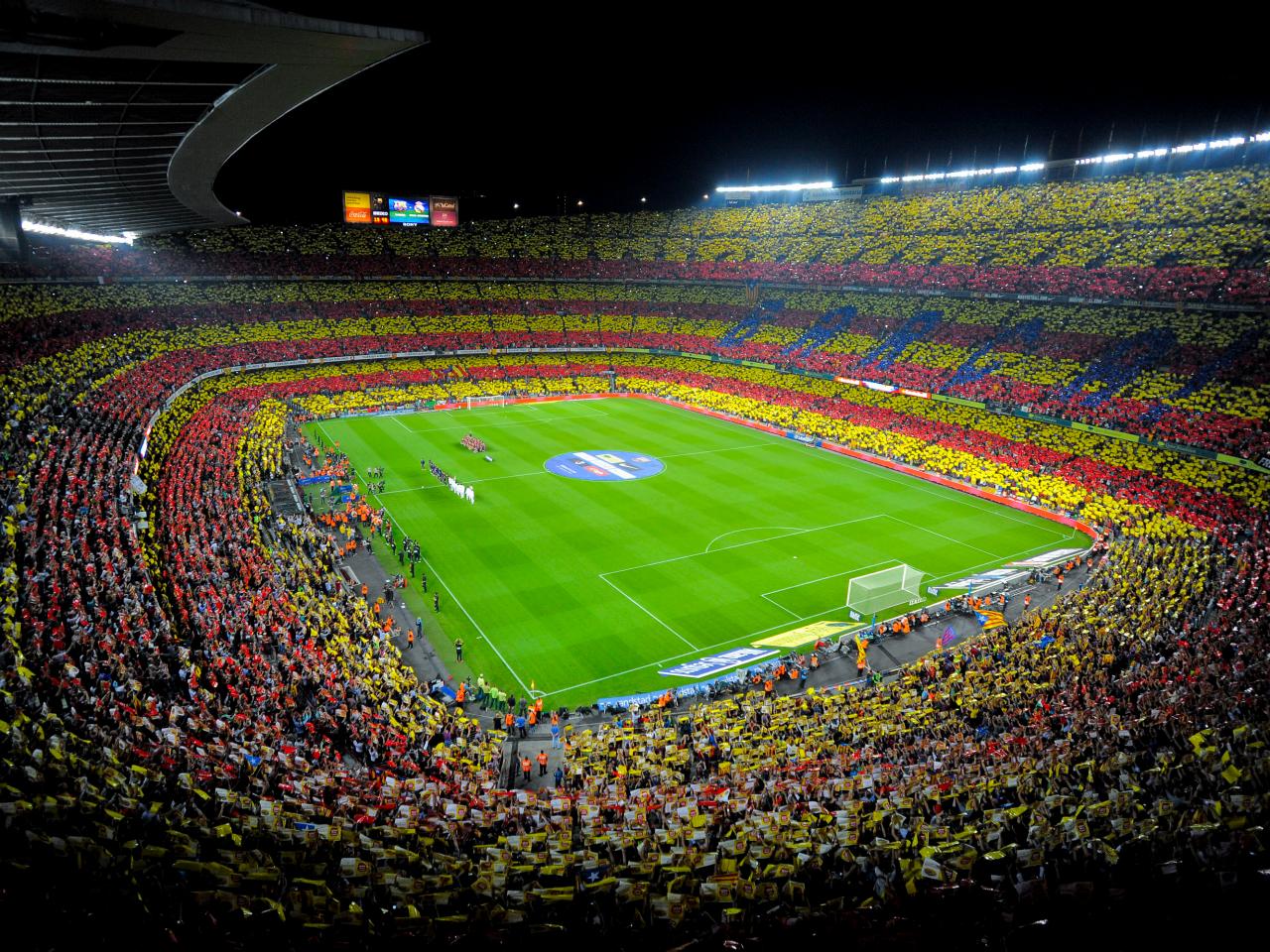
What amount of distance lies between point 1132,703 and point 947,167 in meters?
68.8

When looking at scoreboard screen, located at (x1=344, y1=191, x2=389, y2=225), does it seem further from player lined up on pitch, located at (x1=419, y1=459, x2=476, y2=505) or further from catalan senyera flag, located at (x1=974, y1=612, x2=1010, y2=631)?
catalan senyera flag, located at (x1=974, y1=612, x2=1010, y2=631)

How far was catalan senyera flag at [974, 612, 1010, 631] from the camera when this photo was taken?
24327 mm

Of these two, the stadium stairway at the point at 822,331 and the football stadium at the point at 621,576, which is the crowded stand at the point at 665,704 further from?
the stadium stairway at the point at 822,331

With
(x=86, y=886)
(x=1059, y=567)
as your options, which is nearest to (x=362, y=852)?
(x=86, y=886)

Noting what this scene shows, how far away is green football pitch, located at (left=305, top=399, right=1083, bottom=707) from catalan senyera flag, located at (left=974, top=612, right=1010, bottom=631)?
345cm

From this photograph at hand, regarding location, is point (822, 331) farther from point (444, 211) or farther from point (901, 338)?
point (444, 211)

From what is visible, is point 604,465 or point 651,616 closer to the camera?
point 651,616

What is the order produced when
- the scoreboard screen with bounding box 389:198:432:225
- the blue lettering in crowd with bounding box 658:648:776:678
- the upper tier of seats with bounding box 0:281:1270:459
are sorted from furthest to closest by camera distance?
the scoreboard screen with bounding box 389:198:432:225
the upper tier of seats with bounding box 0:281:1270:459
the blue lettering in crowd with bounding box 658:648:776:678

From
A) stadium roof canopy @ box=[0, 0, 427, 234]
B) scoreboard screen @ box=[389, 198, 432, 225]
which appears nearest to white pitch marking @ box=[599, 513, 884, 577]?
stadium roof canopy @ box=[0, 0, 427, 234]

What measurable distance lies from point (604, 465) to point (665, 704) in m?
25.9

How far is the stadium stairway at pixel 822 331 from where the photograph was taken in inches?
2530

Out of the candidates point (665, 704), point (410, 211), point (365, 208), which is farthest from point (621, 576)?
point (410, 211)

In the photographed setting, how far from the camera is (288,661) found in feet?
59.8

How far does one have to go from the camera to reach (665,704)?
20.0m
